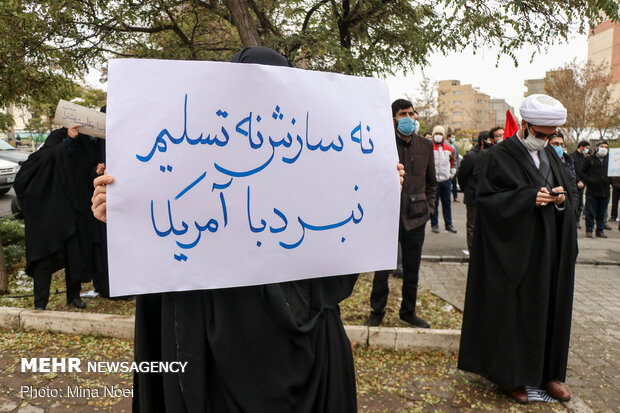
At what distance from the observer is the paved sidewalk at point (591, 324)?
3.55 metres

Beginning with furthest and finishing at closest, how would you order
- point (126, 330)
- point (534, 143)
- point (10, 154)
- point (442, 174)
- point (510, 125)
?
point (10, 154) → point (442, 174) → point (510, 125) → point (126, 330) → point (534, 143)

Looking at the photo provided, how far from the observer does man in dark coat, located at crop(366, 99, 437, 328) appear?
14.5ft

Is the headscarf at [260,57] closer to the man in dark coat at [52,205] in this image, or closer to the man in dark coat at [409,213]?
the man in dark coat at [409,213]

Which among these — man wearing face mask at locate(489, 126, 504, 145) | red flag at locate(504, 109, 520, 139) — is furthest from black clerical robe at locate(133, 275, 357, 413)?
man wearing face mask at locate(489, 126, 504, 145)

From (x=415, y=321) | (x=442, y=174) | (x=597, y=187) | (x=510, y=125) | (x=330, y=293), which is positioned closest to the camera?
(x=330, y=293)

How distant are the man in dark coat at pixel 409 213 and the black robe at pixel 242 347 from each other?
108 inches

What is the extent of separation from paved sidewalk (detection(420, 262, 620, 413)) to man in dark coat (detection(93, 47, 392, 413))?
2.67 metres

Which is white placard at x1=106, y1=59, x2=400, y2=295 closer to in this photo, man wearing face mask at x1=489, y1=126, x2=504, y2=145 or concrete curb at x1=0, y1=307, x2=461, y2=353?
concrete curb at x1=0, y1=307, x2=461, y2=353

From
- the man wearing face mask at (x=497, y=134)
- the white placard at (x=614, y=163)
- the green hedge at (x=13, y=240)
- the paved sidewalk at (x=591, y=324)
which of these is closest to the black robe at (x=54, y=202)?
the green hedge at (x=13, y=240)

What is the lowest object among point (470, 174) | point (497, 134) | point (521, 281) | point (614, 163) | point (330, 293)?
point (521, 281)

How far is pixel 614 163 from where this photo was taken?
10375 millimetres

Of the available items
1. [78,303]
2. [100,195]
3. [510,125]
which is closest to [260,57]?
[100,195]

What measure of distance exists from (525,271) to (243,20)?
155 inches

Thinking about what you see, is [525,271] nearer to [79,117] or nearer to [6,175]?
[79,117]
